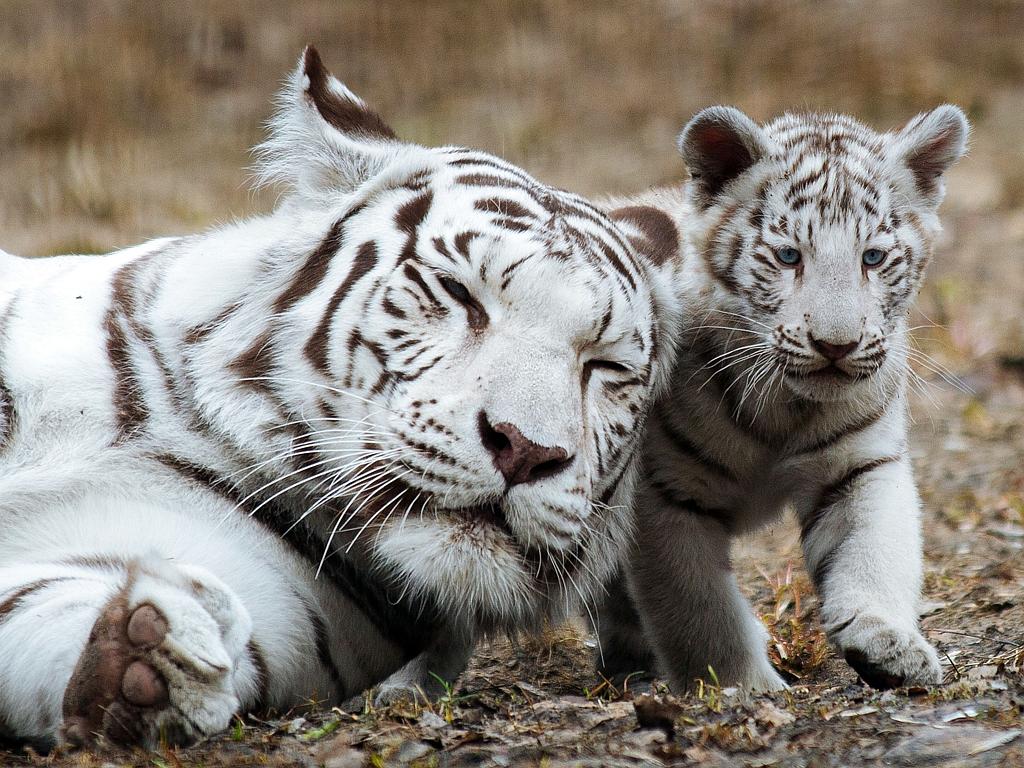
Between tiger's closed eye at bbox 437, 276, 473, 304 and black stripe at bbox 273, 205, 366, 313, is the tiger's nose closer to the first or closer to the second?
tiger's closed eye at bbox 437, 276, 473, 304

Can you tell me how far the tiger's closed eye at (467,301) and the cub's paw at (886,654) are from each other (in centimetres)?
96

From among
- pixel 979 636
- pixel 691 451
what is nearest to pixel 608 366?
pixel 691 451

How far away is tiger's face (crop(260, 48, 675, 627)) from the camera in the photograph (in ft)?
7.36

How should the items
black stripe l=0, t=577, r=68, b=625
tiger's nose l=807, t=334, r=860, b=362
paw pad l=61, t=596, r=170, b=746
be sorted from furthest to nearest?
tiger's nose l=807, t=334, r=860, b=362 → black stripe l=0, t=577, r=68, b=625 → paw pad l=61, t=596, r=170, b=746

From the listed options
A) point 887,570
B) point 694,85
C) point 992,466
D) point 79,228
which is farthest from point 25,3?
point 887,570

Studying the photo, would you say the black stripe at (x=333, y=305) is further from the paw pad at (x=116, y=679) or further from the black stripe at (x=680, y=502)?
the black stripe at (x=680, y=502)

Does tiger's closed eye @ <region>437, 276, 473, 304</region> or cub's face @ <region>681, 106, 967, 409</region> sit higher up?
cub's face @ <region>681, 106, 967, 409</region>

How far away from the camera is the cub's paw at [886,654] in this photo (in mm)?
2488

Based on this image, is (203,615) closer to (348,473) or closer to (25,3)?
(348,473)

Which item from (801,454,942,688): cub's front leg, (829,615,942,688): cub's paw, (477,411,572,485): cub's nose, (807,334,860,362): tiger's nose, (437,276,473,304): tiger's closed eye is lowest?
(829,615,942,688): cub's paw

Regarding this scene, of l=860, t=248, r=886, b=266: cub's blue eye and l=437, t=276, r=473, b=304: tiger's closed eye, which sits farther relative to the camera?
l=860, t=248, r=886, b=266: cub's blue eye

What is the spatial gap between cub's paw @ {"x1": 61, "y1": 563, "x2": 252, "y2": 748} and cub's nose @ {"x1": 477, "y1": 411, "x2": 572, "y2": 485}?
1.78ft

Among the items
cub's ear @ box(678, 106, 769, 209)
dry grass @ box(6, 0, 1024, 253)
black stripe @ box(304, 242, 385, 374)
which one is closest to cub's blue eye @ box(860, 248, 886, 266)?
cub's ear @ box(678, 106, 769, 209)

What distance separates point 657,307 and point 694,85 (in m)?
5.87
